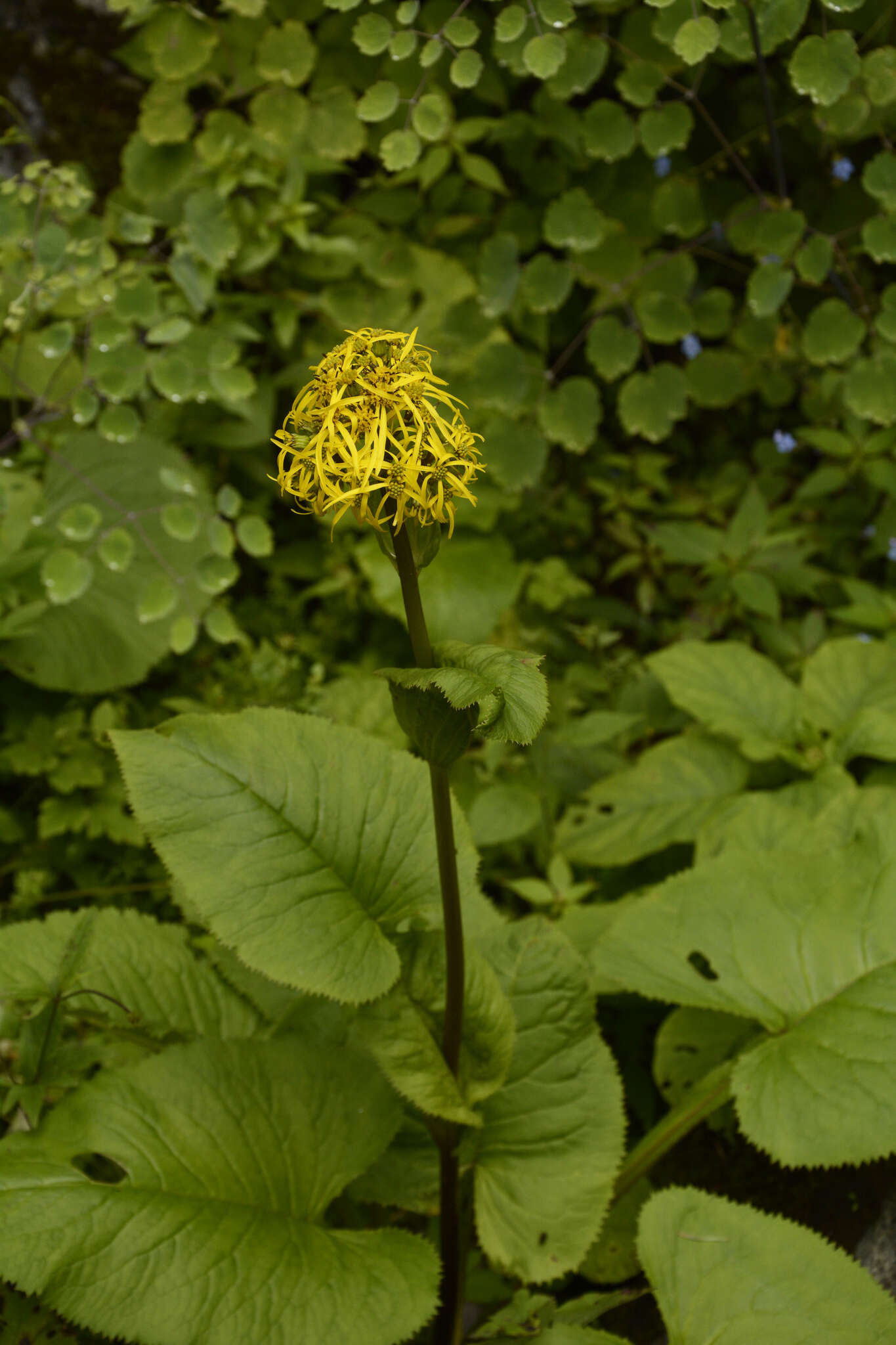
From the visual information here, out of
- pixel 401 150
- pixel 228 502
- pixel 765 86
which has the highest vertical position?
pixel 765 86

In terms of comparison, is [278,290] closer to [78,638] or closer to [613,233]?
[613,233]

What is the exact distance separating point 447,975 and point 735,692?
130 cm

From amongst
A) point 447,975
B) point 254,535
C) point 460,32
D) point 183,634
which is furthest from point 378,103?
point 447,975

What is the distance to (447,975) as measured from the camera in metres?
1.18

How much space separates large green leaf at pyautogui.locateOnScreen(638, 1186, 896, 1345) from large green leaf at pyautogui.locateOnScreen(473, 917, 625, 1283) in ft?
0.39

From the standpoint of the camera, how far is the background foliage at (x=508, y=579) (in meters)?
1.38

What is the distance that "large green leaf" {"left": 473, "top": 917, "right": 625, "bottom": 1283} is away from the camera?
141cm

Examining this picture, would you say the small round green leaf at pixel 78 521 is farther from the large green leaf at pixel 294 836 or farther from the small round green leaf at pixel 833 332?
the small round green leaf at pixel 833 332

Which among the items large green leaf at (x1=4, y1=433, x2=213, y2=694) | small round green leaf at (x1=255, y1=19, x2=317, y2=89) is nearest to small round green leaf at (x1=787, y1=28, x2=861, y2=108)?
small round green leaf at (x1=255, y1=19, x2=317, y2=89)

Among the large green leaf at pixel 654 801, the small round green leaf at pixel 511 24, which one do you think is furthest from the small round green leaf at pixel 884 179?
the large green leaf at pixel 654 801

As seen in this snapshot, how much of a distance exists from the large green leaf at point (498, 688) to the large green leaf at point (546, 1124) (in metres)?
0.81

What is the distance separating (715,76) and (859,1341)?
10.2 ft

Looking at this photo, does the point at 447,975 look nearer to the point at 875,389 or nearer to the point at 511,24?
the point at 511,24

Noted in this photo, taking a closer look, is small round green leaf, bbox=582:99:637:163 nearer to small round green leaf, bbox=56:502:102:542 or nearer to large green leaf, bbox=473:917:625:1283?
small round green leaf, bbox=56:502:102:542
